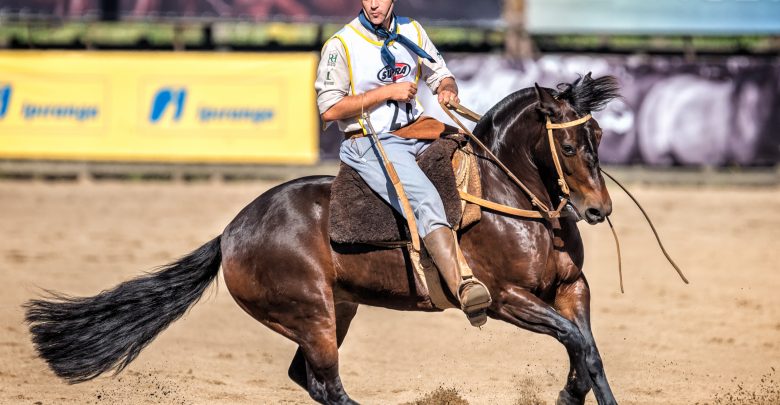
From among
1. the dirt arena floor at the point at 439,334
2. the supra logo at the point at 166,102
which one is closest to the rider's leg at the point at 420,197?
the dirt arena floor at the point at 439,334

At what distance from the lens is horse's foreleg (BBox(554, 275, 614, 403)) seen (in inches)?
191

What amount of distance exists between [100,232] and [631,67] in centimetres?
864

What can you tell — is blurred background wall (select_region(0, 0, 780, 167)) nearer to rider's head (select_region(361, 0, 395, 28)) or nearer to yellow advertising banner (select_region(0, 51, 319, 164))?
yellow advertising banner (select_region(0, 51, 319, 164))

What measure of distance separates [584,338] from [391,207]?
1.14 metres

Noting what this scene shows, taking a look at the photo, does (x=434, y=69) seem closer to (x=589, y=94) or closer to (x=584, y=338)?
(x=589, y=94)

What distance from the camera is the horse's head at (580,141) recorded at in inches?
195

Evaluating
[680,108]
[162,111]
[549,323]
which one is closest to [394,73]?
[549,323]

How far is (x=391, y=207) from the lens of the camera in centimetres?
516

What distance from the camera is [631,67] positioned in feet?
53.0

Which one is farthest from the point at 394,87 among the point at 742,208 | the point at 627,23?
the point at 627,23

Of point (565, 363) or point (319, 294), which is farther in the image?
point (565, 363)

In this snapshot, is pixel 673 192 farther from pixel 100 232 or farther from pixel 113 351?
pixel 113 351

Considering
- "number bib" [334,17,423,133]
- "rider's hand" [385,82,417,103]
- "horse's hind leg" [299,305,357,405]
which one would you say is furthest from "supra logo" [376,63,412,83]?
"horse's hind leg" [299,305,357,405]

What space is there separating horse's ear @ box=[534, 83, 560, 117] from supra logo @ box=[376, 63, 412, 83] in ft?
2.12
